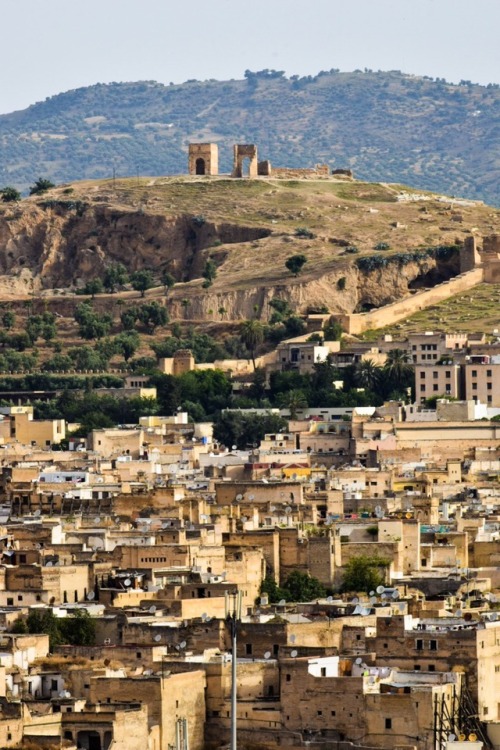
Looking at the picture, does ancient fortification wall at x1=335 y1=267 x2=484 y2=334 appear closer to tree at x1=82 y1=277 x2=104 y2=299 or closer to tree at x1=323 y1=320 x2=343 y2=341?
tree at x1=323 y1=320 x2=343 y2=341

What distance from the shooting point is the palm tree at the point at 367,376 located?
11856 centimetres

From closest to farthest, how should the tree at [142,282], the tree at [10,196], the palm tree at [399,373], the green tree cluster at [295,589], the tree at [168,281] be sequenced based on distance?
the green tree cluster at [295,589] < the palm tree at [399,373] < the tree at [168,281] < the tree at [142,282] < the tree at [10,196]

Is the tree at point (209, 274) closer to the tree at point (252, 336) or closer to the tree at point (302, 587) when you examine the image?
the tree at point (252, 336)

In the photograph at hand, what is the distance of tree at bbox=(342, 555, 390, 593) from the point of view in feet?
221

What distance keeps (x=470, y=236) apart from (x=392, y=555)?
2977 inches

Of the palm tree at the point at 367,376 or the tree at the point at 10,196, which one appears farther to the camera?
the tree at the point at 10,196

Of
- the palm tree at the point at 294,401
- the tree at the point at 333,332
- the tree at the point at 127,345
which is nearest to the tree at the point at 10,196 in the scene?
the tree at the point at 127,345

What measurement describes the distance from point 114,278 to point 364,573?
8265 centimetres

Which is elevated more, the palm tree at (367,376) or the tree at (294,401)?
the palm tree at (367,376)

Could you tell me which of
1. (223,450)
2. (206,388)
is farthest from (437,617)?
(206,388)

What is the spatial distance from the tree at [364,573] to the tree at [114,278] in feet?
261

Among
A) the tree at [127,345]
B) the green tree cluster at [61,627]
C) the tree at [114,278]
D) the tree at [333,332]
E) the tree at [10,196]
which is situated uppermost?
the tree at [10,196]

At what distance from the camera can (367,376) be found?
11862cm

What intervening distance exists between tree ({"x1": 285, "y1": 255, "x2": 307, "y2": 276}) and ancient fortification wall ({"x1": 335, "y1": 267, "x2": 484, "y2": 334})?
19.6 ft
